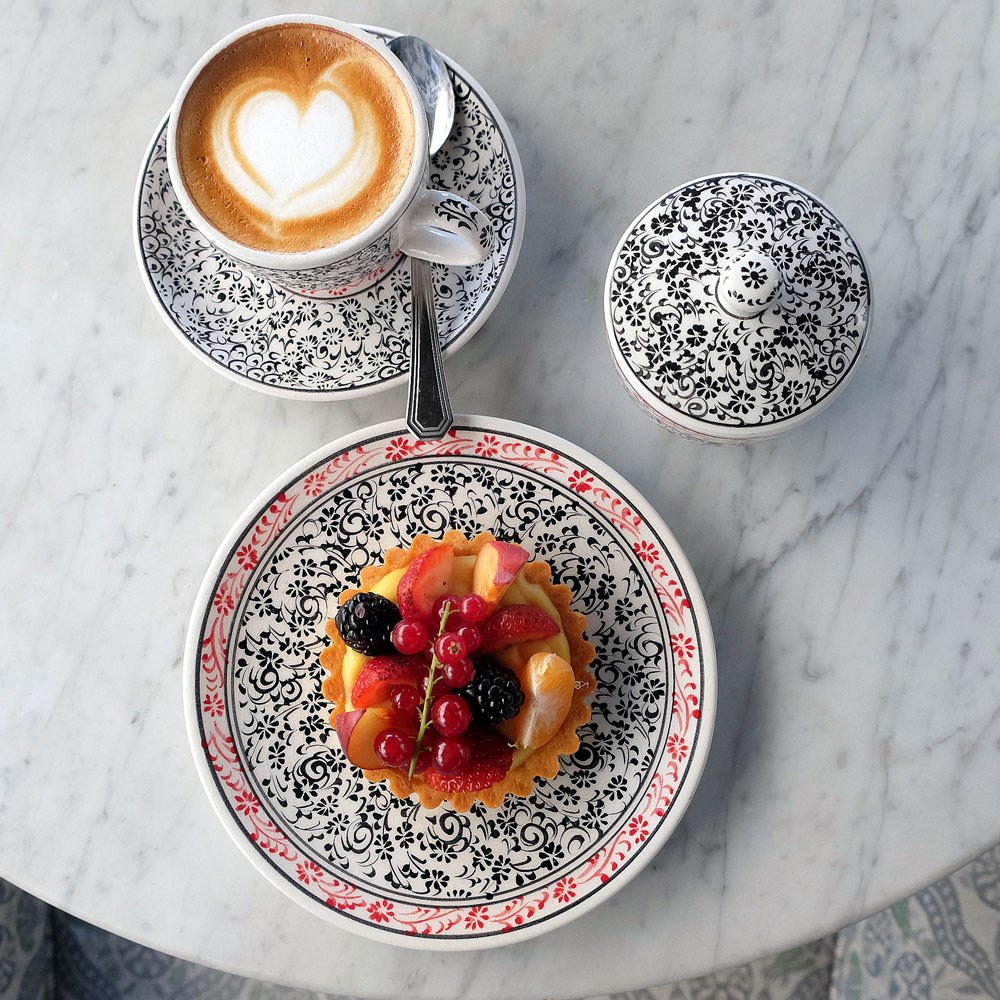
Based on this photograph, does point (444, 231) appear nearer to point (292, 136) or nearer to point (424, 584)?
point (292, 136)

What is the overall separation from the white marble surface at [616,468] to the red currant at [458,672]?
1.10 feet

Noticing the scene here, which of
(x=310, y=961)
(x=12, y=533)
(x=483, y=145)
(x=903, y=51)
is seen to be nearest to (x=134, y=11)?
(x=483, y=145)

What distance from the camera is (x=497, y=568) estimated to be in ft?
3.06

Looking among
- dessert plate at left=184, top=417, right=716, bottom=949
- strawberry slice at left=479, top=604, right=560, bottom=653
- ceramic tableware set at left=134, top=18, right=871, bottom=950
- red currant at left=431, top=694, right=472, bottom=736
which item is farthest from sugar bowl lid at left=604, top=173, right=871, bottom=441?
red currant at left=431, top=694, right=472, bottom=736

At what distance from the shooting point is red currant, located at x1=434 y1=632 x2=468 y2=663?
0.89 metres

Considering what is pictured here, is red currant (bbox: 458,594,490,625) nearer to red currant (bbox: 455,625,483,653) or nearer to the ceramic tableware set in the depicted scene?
red currant (bbox: 455,625,483,653)

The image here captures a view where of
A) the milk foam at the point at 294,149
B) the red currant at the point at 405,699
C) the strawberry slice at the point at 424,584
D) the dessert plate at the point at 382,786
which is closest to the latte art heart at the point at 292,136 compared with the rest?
the milk foam at the point at 294,149

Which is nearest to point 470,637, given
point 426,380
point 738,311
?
point 426,380

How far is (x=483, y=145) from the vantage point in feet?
3.51

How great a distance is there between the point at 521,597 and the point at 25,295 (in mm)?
704

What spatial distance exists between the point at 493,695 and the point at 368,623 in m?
0.14

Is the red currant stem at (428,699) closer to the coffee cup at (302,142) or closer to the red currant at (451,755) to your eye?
the red currant at (451,755)

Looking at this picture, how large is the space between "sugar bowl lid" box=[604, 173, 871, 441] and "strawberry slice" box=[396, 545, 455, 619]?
268 millimetres

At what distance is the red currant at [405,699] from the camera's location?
3.02 feet
